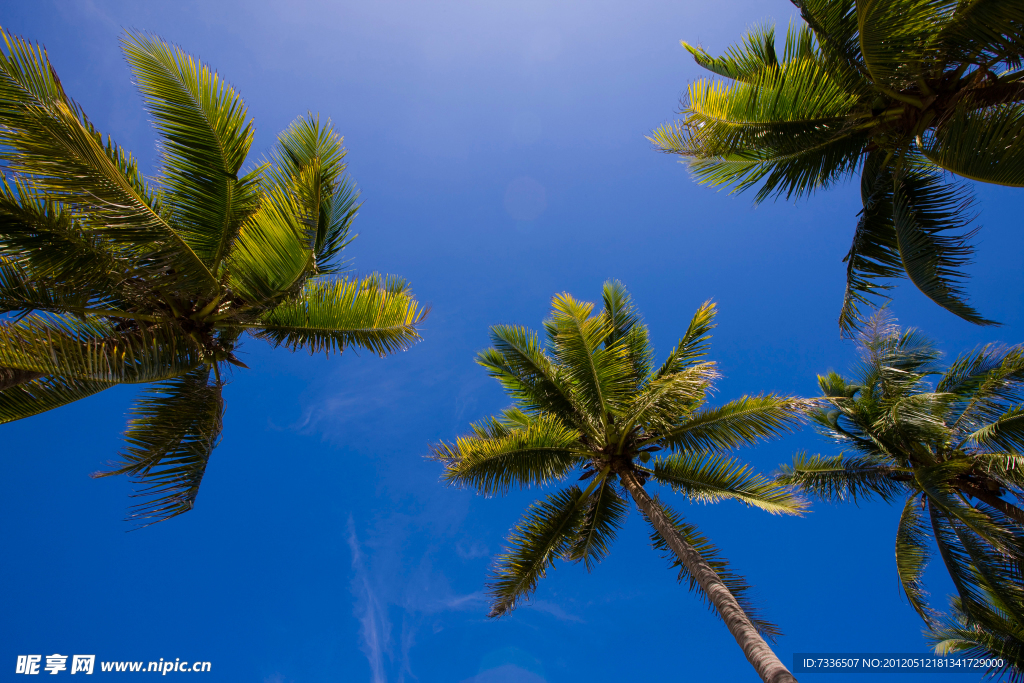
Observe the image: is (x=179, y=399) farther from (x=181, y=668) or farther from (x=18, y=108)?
(x=181, y=668)

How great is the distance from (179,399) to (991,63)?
38.4 ft

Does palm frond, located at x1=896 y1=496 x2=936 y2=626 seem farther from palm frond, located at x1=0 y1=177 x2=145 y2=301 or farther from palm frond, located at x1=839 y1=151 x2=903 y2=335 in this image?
palm frond, located at x1=0 y1=177 x2=145 y2=301

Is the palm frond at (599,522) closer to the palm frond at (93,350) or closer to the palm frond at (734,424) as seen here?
the palm frond at (734,424)

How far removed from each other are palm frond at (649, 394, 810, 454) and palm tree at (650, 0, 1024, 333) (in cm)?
241

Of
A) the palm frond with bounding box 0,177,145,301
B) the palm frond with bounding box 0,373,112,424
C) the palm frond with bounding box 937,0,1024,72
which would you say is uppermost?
the palm frond with bounding box 0,177,145,301

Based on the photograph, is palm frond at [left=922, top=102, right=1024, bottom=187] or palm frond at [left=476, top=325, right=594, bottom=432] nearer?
palm frond at [left=922, top=102, right=1024, bottom=187]

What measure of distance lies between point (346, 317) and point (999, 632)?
43.3 feet

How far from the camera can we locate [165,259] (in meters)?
5.53

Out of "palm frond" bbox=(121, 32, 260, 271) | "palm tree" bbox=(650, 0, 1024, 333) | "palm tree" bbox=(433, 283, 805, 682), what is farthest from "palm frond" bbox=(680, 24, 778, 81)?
"palm frond" bbox=(121, 32, 260, 271)

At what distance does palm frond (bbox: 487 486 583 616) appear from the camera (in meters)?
8.70

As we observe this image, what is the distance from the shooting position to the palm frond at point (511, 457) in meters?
8.27

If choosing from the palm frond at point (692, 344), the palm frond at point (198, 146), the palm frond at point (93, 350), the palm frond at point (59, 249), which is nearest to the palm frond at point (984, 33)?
the palm frond at point (692, 344)

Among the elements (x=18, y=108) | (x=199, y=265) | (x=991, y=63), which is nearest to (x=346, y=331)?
(x=199, y=265)

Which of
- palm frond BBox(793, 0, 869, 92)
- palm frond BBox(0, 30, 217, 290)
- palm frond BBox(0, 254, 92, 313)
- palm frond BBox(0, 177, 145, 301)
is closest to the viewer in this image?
palm frond BBox(0, 30, 217, 290)
